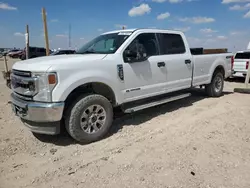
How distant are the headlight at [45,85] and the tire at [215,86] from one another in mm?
5443

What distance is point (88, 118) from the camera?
4.07 metres

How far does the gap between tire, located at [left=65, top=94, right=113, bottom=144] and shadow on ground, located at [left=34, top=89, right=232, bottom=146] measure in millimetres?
290

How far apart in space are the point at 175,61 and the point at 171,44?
474 mm

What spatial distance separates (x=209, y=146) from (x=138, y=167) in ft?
4.58

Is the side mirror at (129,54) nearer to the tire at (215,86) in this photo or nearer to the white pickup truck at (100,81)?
the white pickup truck at (100,81)

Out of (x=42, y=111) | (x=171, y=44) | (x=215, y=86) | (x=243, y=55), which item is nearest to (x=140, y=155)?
(x=42, y=111)

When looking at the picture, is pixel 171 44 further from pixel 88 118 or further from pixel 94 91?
pixel 88 118

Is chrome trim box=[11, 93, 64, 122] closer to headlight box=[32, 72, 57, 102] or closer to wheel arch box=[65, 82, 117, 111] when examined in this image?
headlight box=[32, 72, 57, 102]

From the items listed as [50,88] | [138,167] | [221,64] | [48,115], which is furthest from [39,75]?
[221,64]

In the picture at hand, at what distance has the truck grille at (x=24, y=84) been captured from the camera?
3.64 meters

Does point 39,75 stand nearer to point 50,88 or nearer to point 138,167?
point 50,88

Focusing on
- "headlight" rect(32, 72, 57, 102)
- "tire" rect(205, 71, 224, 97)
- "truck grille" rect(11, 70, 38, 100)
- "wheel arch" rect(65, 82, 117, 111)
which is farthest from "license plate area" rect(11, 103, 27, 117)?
"tire" rect(205, 71, 224, 97)

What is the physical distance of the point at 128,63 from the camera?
455 centimetres

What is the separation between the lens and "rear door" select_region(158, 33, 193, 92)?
547 cm
